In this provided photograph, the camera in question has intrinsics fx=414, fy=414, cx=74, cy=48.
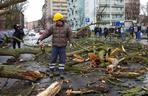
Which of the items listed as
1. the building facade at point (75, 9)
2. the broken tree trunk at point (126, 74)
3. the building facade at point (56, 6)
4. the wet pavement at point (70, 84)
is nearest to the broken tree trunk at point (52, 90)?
the wet pavement at point (70, 84)

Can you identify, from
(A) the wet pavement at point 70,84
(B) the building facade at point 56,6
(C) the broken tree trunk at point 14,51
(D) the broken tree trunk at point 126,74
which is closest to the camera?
(A) the wet pavement at point 70,84

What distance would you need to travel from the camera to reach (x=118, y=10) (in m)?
136

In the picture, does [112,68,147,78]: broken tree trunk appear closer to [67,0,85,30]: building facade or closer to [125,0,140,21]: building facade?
[67,0,85,30]: building facade

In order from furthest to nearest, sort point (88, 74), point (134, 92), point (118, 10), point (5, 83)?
point (118, 10) < point (88, 74) < point (5, 83) < point (134, 92)

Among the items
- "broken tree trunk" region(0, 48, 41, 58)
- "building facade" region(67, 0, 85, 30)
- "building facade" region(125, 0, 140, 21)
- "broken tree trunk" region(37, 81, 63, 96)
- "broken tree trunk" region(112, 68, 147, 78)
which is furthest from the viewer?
"building facade" region(125, 0, 140, 21)

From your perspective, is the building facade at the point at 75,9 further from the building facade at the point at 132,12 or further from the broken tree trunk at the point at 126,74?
the broken tree trunk at the point at 126,74

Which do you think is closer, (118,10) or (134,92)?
(134,92)

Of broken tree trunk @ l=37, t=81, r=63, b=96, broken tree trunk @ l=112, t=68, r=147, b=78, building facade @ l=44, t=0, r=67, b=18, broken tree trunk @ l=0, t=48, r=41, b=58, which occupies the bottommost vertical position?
broken tree trunk @ l=112, t=68, r=147, b=78

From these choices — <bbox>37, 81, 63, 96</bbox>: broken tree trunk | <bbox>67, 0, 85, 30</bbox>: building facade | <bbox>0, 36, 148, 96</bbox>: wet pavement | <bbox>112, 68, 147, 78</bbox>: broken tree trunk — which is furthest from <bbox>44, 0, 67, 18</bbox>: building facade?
<bbox>37, 81, 63, 96</bbox>: broken tree trunk

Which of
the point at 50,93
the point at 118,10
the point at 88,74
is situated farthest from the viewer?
the point at 118,10

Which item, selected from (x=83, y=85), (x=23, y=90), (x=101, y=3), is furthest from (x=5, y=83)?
(x=101, y=3)

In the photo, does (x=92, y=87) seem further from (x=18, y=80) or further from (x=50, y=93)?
(x=18, y=80)

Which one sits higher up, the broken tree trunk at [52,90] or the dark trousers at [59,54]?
the dark trousers at [59,54]

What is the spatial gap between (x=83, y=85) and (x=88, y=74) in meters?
2.18
